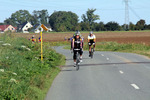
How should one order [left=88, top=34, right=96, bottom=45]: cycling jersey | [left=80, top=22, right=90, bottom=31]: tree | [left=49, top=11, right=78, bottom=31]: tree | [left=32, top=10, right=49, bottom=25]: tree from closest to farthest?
[left=88, top=34, right=96, bottom=45]: cycling jersey → [left=80, top=22, right=90, bottom=31]: tree → [left=49, top=11, right=78, bottom=31]: tree → [left=32, top=10, right=49, bottom=25]: tree

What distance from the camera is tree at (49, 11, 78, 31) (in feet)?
484

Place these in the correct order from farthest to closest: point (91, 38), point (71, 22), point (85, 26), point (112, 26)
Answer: point (71, 22)
point (85, 26)
point (112, 26)
point (91, 38)

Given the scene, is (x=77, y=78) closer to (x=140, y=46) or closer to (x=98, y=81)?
(x=98, y=81)

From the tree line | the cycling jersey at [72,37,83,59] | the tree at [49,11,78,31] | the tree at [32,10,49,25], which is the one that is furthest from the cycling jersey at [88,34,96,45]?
the tree at [32,10,49,25]

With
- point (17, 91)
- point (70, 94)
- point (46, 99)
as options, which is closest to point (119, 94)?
point (70, 94)

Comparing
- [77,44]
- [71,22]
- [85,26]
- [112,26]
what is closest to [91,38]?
[77,44]

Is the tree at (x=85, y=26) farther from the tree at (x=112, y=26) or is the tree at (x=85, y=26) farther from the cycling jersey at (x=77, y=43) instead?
the cycling jersey at (x=77, y=43)

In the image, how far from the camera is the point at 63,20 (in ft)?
533

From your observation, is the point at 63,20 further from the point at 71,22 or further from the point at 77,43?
the point at 77,43

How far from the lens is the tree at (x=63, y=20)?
147450mm

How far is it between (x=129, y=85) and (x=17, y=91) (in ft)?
15.5

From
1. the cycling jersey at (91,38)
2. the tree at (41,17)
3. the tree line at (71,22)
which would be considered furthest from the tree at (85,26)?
the cycling jersey at (91,38)

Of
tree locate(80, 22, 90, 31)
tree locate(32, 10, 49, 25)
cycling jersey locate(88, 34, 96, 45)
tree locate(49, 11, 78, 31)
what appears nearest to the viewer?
cycling jersey locate(88, 34, 96, 45)

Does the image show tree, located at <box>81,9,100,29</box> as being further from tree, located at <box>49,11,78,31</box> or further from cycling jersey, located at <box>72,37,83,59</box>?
cycling jersey, located at <box>72,37,83,59</box>
